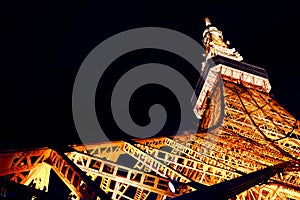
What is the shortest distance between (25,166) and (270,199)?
8079 mm

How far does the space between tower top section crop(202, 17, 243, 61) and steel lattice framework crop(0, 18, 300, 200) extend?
0.33 metres

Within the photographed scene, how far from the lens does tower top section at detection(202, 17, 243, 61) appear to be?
30031mm

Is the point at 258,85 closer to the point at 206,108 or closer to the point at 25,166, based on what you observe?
the point at 206,108

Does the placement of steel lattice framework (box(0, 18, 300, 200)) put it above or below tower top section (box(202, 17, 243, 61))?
below

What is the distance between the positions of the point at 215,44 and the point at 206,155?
72.0 feet

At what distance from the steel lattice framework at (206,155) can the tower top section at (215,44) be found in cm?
33

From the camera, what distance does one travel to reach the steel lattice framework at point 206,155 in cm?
565

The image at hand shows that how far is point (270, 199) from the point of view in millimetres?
11180

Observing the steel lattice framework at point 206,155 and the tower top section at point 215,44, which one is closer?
the steel lattice framework at point 206,155

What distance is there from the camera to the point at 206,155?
462 inches

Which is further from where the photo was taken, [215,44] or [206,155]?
[215,44]

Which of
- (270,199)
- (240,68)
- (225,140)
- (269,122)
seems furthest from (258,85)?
(270,199)

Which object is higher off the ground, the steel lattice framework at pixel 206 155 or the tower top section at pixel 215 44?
the tower top section at pixel 215 44

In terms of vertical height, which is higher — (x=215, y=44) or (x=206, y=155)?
(x=215, y=44)
